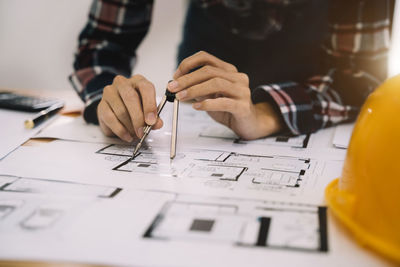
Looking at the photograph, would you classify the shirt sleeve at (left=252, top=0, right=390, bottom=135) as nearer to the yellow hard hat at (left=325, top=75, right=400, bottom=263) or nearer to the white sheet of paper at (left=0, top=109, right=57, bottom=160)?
the yellow hard hat at (left=325, top=75, right=400, bottom=263)

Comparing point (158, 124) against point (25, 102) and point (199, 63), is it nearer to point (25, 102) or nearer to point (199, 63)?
point (199, 63)

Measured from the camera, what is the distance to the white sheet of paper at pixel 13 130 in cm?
59

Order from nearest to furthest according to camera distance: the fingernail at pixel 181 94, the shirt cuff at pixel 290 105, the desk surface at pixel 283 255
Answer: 1. the desk surface at pixel 283 255
2. the fingernail at pixel 181 94
3. the shirt cuff at pixel 290 105

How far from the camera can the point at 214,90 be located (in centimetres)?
56

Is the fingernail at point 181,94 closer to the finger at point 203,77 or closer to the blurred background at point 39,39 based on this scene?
the finger at point 203,77

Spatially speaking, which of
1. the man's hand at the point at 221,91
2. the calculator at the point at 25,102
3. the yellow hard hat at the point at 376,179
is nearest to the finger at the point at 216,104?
the man's hand at the point at 221,91

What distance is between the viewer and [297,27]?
0.88m

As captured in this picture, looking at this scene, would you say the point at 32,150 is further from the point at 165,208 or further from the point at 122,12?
the point at 122,12

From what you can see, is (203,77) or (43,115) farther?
(43,115)

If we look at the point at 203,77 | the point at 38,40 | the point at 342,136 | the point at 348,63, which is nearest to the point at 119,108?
the point at 203,77

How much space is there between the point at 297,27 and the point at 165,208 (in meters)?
0.63

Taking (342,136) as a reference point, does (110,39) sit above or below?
above

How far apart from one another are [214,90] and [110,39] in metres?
0.40

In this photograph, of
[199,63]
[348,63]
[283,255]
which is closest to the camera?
[283,255]
